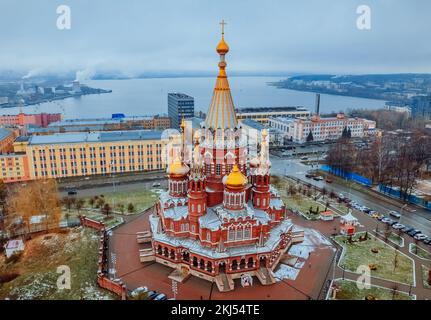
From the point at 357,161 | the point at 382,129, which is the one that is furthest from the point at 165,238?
the point at 382,129

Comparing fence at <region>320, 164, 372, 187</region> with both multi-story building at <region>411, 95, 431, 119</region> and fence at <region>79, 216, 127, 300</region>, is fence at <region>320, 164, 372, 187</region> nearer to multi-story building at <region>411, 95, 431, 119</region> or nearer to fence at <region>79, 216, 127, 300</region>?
fence at <region>79, 216, 127, 300</region>

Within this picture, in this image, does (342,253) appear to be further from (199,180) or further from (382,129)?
(382,129)

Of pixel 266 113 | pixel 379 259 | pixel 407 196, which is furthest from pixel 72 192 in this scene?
pixel 266 113

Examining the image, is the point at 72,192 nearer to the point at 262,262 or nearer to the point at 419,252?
the point at 262,262

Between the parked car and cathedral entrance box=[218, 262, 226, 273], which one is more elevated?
cathedral entrance box=[218, 262, 226, 273]

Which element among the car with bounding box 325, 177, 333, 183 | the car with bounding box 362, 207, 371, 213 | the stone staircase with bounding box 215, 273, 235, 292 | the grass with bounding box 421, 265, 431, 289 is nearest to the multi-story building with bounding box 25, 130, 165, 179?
the car with bounding box 325, 177, 333, 183

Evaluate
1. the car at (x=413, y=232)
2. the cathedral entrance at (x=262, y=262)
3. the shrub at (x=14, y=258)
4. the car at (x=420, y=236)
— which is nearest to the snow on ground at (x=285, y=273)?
the cathedral entrance at (x=262, y=262)
